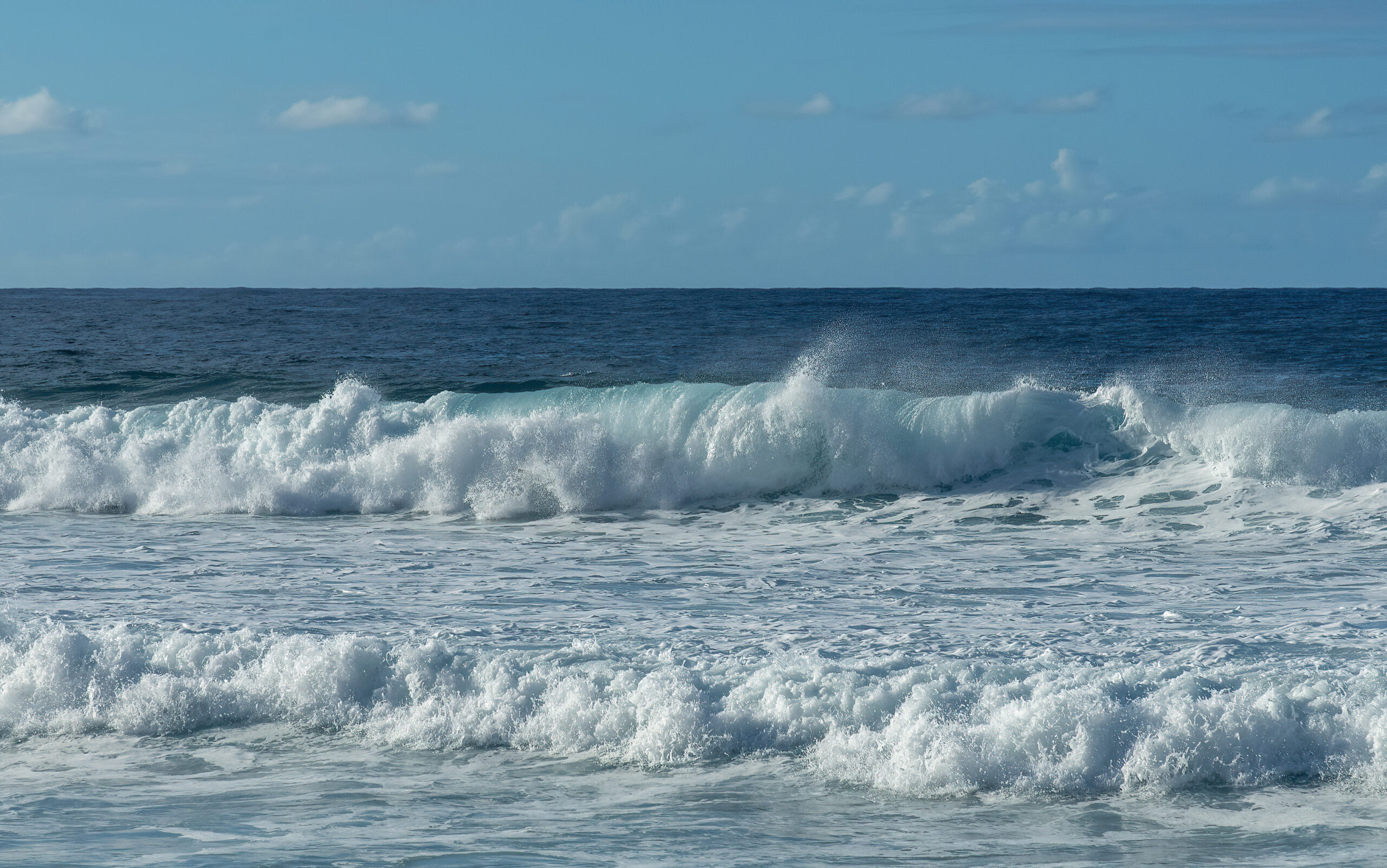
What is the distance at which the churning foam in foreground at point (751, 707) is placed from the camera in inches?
225

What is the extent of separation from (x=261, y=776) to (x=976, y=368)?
773 inches

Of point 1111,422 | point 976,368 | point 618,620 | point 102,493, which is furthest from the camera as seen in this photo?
point 976,368

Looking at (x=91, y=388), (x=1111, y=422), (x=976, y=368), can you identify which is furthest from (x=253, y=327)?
(x=1111, y=422)

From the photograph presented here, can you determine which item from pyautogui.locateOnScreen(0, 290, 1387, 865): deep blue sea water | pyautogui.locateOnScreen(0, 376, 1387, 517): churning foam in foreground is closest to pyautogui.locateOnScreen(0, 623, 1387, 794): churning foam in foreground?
pyautogui.locateOnScreen(0, 290, 1387, 865): deep blue sea water

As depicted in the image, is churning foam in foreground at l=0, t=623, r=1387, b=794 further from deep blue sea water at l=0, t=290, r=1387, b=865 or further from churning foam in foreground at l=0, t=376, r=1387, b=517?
churning foam in foreground at l=0, t=376, r=1387, b=517

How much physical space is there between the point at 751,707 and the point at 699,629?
1.64 m

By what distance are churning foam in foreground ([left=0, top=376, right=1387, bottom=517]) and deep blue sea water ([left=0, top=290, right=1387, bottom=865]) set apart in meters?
0.05

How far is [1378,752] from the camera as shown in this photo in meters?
5.62

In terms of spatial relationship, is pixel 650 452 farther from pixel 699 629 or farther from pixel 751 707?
pixel 751 707

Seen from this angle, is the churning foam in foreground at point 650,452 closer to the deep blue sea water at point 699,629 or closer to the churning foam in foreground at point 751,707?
the deep blue sea water at point 699,629

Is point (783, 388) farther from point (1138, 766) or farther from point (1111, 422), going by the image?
point (1138, 766)

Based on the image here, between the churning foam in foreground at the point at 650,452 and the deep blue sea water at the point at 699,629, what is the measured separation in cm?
5

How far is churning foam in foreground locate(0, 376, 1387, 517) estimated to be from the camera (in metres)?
13.0

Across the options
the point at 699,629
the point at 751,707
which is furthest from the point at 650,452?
the point at 751,707
